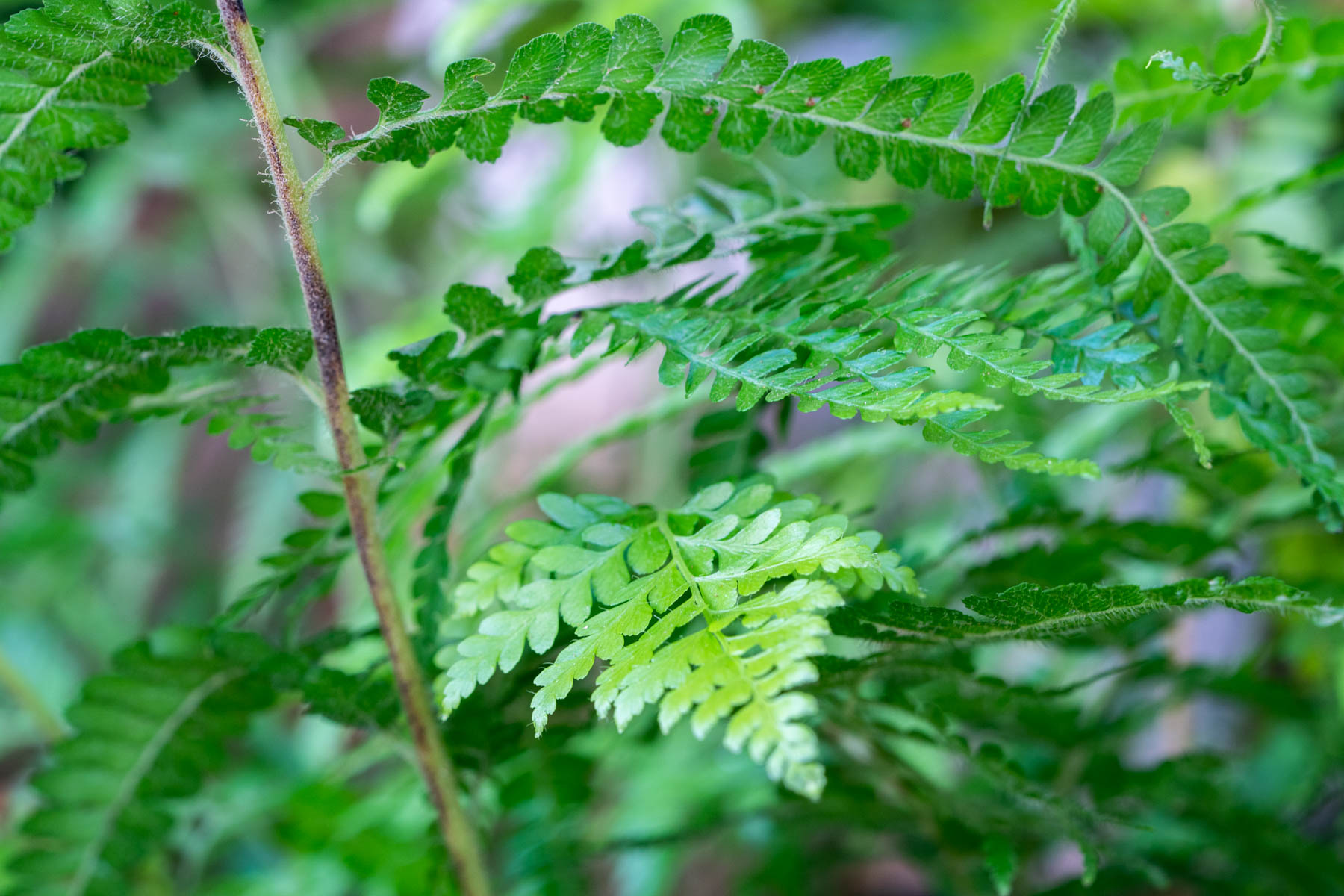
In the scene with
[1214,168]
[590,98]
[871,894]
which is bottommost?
[871,894]

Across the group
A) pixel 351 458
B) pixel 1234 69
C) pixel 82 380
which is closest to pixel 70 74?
pixel 82 380

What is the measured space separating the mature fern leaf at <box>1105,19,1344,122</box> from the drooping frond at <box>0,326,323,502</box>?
2.18 feet

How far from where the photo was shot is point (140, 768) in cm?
86

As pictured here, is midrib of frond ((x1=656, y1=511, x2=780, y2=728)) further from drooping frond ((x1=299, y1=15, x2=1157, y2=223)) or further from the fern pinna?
drooping frond ((x1=299, y1=15, x2=1157, y2=223))

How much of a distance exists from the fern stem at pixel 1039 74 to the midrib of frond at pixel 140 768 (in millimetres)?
700

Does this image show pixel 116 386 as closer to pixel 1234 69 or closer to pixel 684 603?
pixel 684 603

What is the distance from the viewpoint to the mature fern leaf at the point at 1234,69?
789mm

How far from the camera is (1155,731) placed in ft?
5.06

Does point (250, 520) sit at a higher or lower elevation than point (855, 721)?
higher

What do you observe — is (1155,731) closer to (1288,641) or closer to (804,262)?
(1288,641)

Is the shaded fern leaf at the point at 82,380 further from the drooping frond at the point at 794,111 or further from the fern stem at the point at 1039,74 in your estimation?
the fern stem at the point at 1039,74

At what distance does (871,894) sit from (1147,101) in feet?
4.98

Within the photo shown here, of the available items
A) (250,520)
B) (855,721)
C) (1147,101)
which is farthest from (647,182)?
(855,721)

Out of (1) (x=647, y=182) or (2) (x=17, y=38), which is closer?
(2) (x=17, y=38)
